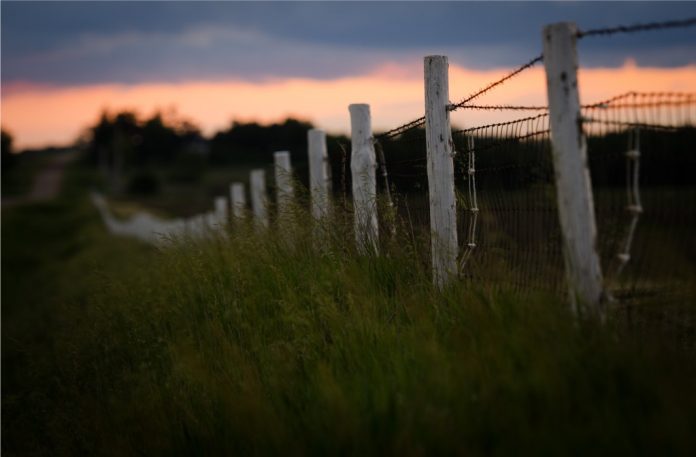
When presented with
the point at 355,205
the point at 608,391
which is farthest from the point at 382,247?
the point at 608,391

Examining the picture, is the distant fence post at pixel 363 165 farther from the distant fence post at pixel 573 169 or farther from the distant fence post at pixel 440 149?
the distant fence post at pixel 573 169

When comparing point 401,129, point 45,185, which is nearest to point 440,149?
point 401,129

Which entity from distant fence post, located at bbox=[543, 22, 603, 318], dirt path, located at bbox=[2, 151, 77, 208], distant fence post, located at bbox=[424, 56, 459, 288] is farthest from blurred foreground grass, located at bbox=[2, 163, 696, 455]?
dirt path, located at bbox=[2, 151, 77, 208]

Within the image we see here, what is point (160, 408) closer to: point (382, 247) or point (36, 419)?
point (382, 247)

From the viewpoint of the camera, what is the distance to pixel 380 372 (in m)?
3.59

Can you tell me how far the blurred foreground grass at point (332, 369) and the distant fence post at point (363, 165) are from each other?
1.02 feet

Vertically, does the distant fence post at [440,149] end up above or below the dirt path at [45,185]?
below

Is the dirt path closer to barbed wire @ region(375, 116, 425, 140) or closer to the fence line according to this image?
barbed wire @ region(375, 116, 425, 140)

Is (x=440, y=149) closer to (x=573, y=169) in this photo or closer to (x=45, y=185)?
(x=573, y=169)

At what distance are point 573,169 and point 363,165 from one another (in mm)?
3016

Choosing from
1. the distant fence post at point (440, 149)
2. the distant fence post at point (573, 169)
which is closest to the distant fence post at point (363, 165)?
the distant fence post at point (440, 149)

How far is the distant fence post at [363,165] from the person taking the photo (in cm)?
596

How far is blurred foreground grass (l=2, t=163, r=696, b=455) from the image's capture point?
9.98 ft

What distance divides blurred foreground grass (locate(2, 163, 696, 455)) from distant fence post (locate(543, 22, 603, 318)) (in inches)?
7.3
